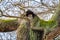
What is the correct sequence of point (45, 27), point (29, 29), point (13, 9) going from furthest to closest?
point (13, 9) → point (29, 29) → point (45, 27)

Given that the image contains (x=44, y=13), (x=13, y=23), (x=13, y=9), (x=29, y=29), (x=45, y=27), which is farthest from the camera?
(x=13, y=9)

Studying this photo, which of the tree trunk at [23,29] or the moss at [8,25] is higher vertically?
the moss at [8,25]

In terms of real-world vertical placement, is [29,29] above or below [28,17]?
below

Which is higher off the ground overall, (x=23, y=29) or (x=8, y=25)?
(x=8, y=25)

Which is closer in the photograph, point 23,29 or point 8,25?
point 8,25

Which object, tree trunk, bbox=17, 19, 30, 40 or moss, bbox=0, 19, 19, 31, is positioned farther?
tree trunk, bbox=17, 19, 30, 40

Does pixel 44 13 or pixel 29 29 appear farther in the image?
pixel 44 13

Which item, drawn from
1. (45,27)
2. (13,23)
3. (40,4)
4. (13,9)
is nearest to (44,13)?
(40,4)

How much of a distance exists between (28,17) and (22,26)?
0.12m

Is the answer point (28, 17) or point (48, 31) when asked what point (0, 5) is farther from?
point (48, 31)

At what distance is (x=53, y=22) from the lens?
197 centimetres

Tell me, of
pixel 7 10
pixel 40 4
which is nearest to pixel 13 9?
pixel 7 10

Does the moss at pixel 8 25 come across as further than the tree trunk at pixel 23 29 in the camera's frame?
No

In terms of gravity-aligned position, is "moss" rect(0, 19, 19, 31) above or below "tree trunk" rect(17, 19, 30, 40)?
above
